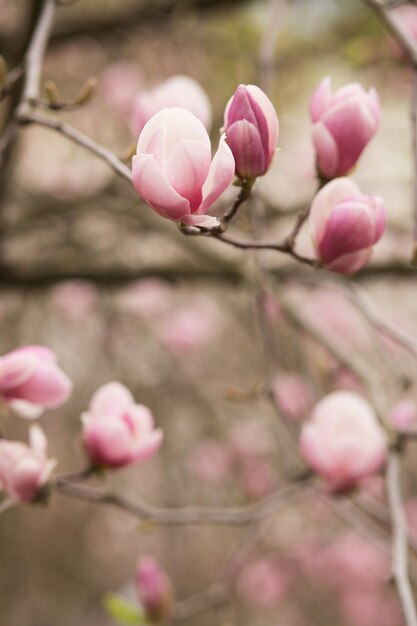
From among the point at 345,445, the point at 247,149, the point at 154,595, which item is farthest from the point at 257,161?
the point at 154,595

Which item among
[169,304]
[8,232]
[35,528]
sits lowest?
[35,528]

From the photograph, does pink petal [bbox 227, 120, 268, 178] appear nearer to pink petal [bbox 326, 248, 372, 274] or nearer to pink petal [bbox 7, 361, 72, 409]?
pink petal [bbox 326, 248, 372, 274]

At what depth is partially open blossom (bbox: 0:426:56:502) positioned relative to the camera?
68 cm

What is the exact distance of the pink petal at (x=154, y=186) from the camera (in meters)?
0.48

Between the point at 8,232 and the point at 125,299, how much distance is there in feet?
3.61

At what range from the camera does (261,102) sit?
0.54 metres

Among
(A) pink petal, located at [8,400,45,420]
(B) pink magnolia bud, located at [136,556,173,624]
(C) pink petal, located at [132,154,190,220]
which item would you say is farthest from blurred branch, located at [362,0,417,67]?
(B) pink magnolia bud, located at [136,556,173,624]

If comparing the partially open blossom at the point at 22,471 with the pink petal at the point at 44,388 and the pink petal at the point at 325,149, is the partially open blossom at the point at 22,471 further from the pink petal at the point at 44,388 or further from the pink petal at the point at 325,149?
the pink petal at the point at 325,149

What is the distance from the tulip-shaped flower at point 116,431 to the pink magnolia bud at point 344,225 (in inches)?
10.4

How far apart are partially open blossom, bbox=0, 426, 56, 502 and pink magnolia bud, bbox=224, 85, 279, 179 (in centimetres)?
32

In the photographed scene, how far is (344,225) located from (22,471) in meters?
0.35

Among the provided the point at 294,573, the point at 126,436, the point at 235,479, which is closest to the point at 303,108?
the point at 235,479

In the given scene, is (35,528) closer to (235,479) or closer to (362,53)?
(235,479)

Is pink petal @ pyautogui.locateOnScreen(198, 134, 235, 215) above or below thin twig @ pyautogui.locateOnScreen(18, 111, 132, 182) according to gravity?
above
